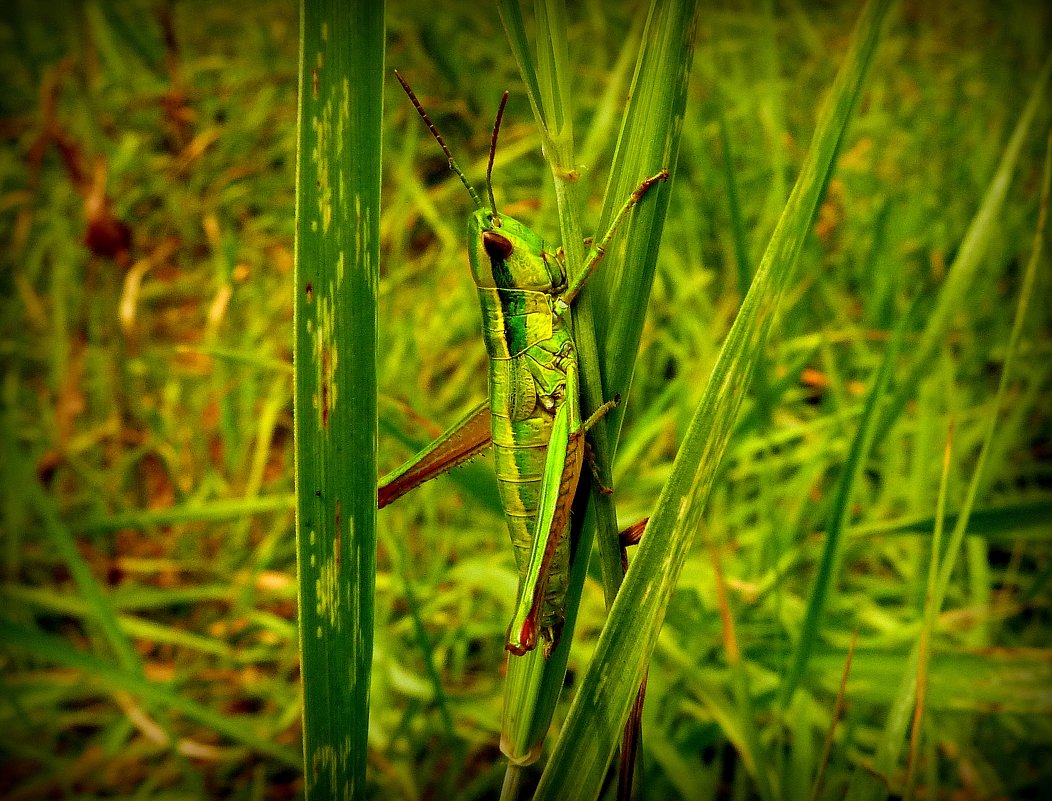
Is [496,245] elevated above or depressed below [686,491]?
above

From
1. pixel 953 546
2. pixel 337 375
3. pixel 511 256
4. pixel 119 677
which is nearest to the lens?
pixel 337 375

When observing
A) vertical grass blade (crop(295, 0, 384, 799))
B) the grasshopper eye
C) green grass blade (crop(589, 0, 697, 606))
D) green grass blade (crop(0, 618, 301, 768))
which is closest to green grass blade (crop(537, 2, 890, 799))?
green grass blade (crop(589, 0, 697, 606))

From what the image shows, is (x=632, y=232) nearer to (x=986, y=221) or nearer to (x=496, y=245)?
(x=496, y=245)

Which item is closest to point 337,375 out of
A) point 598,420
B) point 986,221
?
point 598,420

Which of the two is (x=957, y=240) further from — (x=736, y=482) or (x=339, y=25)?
(x=339, y=25)

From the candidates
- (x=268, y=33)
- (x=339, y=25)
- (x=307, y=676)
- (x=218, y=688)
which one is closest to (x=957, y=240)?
(x=339, y=25)

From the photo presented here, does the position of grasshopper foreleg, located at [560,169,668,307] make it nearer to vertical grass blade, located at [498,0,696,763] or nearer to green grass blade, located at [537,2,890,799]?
vertical grass blade, located at [498,0,696,763]
